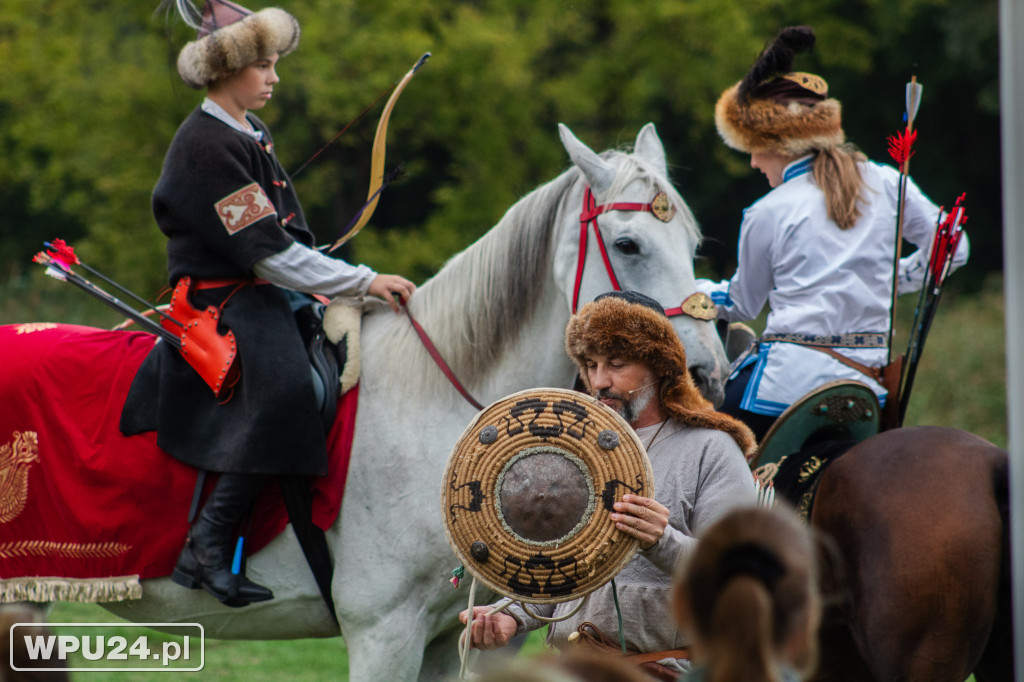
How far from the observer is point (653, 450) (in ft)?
9.11

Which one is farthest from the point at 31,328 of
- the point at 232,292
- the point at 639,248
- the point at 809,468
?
the point at 809,468

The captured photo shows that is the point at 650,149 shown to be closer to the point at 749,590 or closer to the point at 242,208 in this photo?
the point at 242,208

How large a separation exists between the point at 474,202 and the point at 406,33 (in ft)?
7.91

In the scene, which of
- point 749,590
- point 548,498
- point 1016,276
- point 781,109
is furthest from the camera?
point 781,109

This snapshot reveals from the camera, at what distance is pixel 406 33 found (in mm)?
14016

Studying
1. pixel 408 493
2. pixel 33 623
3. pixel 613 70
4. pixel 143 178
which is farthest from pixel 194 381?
pixel 613 70

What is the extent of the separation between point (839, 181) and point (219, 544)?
104 inches

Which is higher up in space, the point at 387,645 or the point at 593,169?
the point at 593,169

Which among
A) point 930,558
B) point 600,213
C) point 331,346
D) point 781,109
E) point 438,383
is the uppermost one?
point 781,109

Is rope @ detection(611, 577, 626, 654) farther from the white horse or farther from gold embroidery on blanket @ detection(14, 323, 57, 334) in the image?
gold embroidery on blanket @ detection(14, 323, 57, 334)

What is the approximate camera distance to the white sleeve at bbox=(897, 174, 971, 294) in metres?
4.32

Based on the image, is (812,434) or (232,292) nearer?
(232,292)

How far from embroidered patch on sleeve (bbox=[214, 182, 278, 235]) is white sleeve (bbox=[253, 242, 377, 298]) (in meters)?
0.14

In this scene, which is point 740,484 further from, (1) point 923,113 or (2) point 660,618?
(1) point 923,113
